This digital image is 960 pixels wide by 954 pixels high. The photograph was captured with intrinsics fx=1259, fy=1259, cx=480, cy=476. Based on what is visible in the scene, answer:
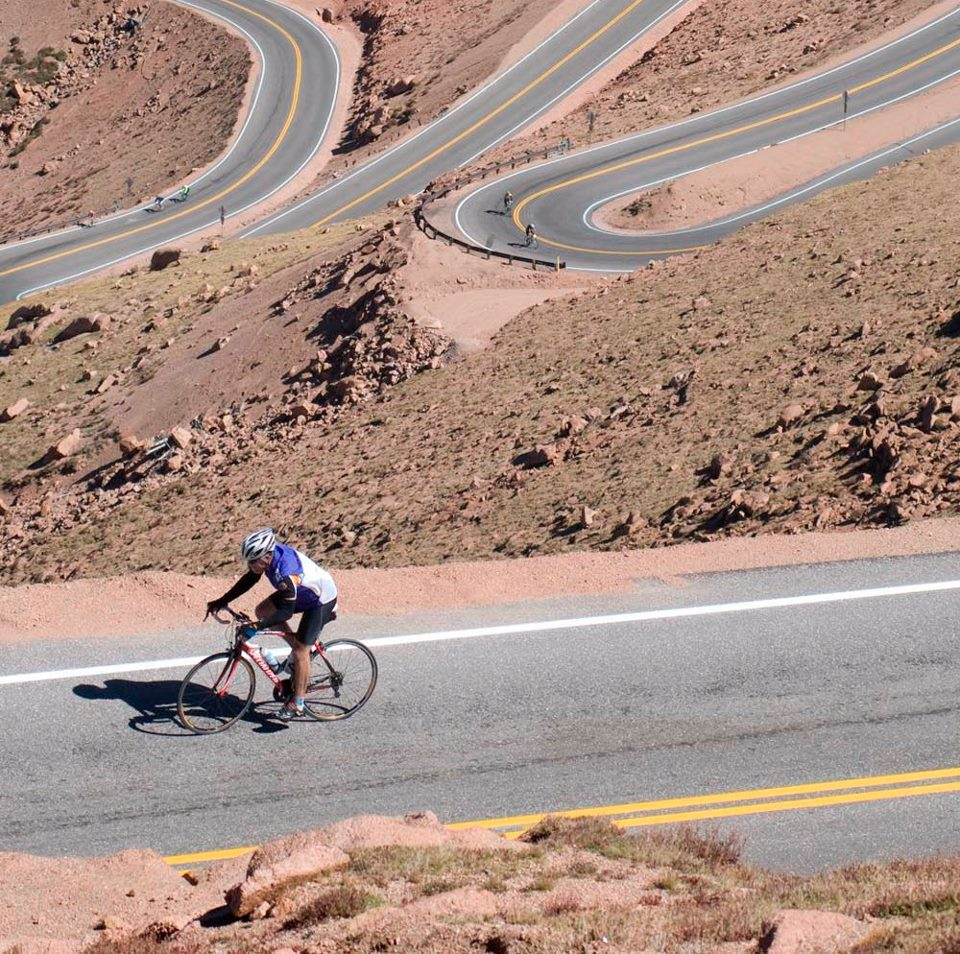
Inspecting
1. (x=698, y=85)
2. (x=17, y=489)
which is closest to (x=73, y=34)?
(x=698, y=85)

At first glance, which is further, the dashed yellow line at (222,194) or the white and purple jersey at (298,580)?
the dashed yellow line at (222,194)

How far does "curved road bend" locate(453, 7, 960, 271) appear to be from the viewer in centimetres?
4356

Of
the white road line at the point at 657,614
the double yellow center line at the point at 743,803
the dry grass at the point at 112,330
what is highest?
the dry grass at the point at 112,330

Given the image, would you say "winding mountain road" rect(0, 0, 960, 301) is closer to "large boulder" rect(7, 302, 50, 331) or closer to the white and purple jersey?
"large boulder" rect(7, 302, 50, 331)

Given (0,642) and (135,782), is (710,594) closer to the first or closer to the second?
(135,782)

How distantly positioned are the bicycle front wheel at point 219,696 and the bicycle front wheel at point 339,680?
57 centimetres

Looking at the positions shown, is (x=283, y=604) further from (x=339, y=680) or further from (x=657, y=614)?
(x=657, y=614)

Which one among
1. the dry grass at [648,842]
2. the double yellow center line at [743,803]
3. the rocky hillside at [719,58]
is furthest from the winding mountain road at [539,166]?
the dry grass at [648,842]

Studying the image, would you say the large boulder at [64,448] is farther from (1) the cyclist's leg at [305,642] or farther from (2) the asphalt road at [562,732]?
(1) the cyclist's leg at [305,642]

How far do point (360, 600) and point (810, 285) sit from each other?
1663 cm

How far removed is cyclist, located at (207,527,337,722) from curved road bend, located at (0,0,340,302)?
1694 inches

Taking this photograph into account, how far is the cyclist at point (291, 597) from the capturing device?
1092 cm

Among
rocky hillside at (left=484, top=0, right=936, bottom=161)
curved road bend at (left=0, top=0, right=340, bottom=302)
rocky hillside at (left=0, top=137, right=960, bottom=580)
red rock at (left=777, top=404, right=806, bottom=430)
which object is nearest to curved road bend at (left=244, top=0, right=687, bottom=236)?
rocky hillside at (left=484, top=0, right=936, bottom=161)

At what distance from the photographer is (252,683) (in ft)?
37.8
